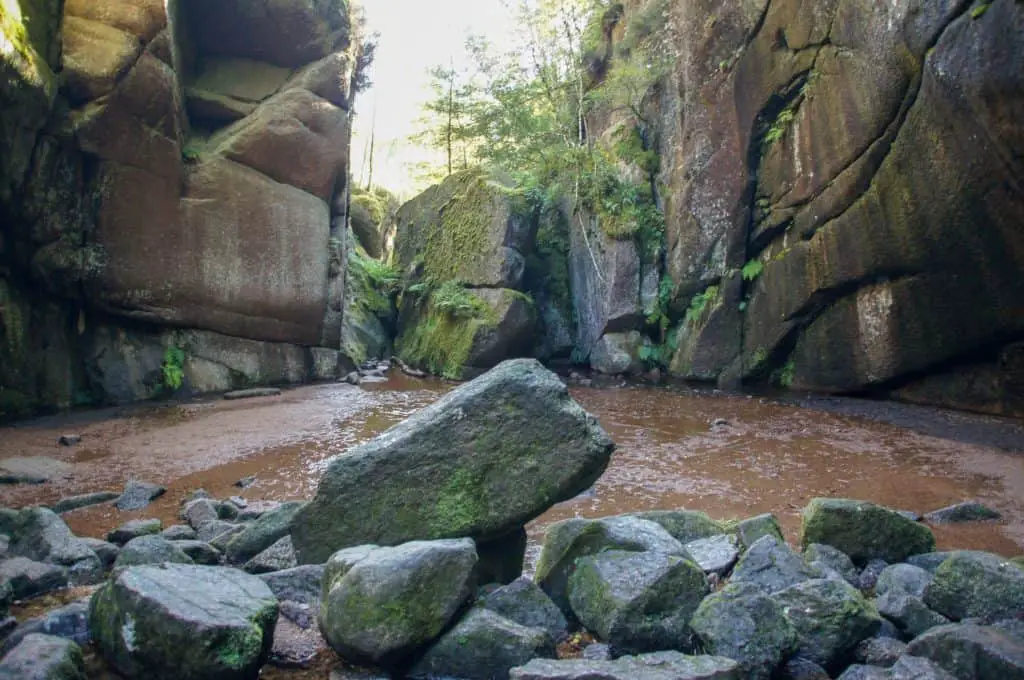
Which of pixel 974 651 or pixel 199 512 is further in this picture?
pixel 199 512

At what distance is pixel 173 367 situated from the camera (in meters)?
13.8

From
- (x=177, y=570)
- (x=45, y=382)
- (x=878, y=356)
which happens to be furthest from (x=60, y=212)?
(x=878, y=356)

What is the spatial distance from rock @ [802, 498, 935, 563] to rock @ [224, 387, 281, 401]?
39.3ft

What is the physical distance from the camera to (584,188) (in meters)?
19.2

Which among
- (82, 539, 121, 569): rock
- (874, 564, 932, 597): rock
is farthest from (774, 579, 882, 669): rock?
(82, 539, 121, 569): rock

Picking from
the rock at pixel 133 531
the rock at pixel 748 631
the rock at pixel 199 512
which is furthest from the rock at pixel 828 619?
the rock at pixel 199 512

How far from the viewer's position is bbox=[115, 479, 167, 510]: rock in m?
6.50

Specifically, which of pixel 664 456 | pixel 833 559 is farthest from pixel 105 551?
pixel 664 456

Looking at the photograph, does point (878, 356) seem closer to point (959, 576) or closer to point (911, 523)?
point (911, 523)

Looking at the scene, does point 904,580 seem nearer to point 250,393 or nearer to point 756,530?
point 756,530

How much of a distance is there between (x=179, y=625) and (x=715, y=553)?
3163 millimetres

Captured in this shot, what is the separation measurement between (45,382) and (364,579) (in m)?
11.2

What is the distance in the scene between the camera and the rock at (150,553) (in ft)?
14.2

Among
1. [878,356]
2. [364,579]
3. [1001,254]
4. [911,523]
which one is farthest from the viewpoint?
[878,356]
